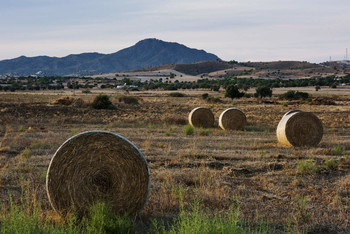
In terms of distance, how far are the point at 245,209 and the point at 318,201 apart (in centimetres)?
168

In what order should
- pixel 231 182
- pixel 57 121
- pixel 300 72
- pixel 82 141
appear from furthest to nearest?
1. pixel 300 72
2. pixel 57 121
3. pixel 231 182
4. pixel 82 141

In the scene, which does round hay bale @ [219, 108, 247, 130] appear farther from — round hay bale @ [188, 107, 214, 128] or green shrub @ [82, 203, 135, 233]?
green shrub @ [82, 203, 135, 233]

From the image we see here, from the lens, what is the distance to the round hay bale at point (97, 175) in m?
6.74

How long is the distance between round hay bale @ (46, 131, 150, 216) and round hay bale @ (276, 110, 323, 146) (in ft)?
32.7

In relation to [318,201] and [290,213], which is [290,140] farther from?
[290,213]

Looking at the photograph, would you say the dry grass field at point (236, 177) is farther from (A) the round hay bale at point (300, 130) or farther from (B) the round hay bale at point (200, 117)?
(B) the round hay bale at point (200, 117)

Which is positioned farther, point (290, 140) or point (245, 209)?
point (290, 140)

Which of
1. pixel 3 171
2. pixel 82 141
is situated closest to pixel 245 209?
pixel 82 141

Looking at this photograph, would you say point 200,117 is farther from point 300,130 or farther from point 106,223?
point 106,223

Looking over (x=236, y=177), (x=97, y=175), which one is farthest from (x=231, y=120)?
(x=97, y=175)

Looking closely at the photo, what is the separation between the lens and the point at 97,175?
6.98m

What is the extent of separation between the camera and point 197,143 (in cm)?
1566

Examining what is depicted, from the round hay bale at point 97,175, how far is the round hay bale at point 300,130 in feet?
32.7

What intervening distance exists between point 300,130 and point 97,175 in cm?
1087
